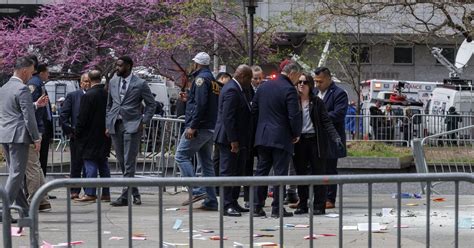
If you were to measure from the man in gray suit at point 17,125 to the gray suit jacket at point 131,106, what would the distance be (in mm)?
1732

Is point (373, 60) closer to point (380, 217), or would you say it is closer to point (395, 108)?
point (395, 108)

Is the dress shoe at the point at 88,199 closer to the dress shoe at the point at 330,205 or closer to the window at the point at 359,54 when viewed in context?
the dress shoe at the point at 330,205

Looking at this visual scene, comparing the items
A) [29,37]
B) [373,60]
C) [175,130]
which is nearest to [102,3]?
[29,37]

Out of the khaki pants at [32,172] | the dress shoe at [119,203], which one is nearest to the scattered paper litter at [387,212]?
the dress shoe at [119,203]

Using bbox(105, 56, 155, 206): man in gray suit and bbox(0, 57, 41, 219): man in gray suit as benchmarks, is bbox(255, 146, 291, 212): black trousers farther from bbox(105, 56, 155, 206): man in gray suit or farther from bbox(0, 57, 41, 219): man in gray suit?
bbox(0, 57, 41, 219): man in gray suit

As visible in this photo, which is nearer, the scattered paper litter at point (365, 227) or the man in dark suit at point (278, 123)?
the scattered paper litter at point (365, 227)

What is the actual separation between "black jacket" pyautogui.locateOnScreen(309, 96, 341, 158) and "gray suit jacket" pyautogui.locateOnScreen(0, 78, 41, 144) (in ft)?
11.0

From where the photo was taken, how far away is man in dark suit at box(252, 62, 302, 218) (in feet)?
34.4

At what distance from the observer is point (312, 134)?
1137cm

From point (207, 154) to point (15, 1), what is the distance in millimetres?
30113

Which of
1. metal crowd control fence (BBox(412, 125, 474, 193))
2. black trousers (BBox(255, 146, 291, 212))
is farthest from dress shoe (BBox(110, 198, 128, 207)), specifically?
metal crowd control fence (BBox(412, 125, 474, 193))

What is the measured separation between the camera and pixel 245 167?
11383 mm

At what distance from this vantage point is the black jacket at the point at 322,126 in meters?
11.3

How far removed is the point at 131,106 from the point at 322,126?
8.04 ft
